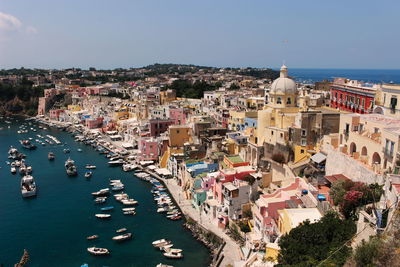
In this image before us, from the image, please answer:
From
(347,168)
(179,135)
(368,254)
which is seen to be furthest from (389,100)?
(179,135)

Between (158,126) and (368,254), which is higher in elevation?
(368,254)

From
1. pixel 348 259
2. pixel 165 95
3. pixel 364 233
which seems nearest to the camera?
pixel 348 259

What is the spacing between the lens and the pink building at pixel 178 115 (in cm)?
4600

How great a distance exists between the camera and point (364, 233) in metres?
13.3

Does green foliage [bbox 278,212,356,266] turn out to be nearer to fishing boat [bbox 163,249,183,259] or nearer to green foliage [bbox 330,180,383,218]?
green foliage [bbox 330,180,383,218]

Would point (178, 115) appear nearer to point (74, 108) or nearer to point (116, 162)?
point (116, 162)

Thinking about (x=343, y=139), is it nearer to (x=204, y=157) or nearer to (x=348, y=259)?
(x=348, y=259)

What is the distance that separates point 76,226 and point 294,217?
1562 cm

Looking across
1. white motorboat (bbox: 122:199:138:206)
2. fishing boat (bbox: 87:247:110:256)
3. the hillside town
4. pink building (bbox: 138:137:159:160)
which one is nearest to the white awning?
the hillside town

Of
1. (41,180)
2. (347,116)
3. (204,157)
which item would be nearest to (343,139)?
(347,116)

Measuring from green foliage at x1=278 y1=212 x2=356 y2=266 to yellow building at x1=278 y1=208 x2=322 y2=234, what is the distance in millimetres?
1433

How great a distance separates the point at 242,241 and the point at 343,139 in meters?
8.09

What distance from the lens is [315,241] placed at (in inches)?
567

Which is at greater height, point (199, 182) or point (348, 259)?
point (348, 259)
